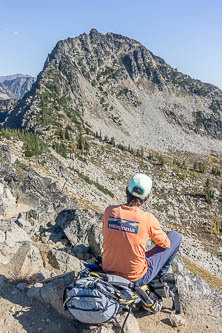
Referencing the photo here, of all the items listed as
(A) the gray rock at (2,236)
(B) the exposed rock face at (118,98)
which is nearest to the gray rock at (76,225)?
(A) the gray rock at (2,236)

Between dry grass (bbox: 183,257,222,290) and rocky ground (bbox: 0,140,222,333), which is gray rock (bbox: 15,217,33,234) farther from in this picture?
dry grass (bbox: 183,257,222,290)

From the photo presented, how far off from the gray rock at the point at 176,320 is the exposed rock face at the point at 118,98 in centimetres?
4785

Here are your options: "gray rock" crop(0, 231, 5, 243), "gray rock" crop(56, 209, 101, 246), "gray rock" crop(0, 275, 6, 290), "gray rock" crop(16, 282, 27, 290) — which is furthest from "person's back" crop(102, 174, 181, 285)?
"gray rock" crop(56, 209, 101, 246)

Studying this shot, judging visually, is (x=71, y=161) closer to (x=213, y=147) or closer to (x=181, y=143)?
(x=181, y=143)

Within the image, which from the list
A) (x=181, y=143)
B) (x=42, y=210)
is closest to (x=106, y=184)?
(x=42, y=210)

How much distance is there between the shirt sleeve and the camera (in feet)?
14.8

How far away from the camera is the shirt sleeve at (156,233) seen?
178 inches

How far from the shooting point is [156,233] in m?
4.62

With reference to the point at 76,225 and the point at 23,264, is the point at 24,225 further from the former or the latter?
the point at 23,264

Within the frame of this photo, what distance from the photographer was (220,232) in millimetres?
33000

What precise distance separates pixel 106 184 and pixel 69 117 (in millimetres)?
31885

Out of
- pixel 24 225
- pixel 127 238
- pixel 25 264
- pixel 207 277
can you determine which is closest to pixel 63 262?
pixel 25 264

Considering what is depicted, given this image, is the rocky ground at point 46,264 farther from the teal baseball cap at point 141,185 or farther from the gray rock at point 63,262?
the teal baseball cap at point 141,185

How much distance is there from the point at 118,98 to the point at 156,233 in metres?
94.2
